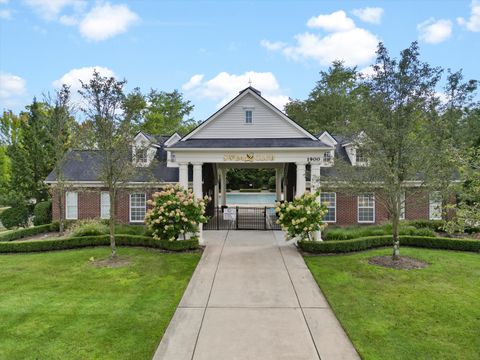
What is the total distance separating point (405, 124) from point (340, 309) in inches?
262

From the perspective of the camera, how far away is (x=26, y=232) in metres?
18.1

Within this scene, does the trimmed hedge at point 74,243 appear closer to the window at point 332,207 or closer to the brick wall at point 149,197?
the brick wall at point 149,197

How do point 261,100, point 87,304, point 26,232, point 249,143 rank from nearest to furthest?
point 87,304 < point 249,143 < point 261,100 < point 26,232

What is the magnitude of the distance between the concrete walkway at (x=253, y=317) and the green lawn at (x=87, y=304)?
51 centimetres

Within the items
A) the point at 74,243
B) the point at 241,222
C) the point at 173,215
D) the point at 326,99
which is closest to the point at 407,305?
the point at 173,215

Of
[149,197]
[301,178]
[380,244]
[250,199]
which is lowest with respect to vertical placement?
[380,244]

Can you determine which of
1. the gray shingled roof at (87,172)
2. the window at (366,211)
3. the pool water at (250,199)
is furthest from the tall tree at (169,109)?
the window at (366,211)

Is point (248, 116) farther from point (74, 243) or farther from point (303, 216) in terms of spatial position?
point (74, 243)

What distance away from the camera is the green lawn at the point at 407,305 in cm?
617

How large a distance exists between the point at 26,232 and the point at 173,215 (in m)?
10.6

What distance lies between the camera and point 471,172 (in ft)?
21.8

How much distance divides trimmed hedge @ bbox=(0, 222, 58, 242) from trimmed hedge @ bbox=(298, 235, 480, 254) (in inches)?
582

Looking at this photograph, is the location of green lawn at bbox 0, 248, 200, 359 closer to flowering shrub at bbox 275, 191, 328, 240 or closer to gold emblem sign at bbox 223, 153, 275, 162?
flowering shrub at bbox 275, 191, 328, 240

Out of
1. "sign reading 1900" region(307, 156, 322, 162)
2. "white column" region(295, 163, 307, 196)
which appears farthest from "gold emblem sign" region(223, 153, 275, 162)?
"sign reading 1900" region(307, 156, 322, 162)
